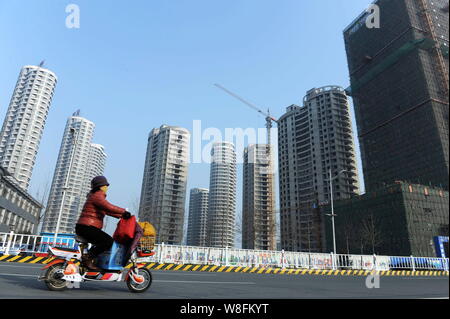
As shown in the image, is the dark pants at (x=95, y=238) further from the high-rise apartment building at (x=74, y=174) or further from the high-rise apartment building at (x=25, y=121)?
the high-rise apartment building at (x=74, y=174)

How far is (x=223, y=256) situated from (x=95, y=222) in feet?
42.0

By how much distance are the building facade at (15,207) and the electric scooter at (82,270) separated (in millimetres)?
52044

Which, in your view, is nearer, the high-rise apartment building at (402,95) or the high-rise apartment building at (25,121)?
the high-rise apartment building at (402,95)

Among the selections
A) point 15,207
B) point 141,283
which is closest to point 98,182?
point 141,283

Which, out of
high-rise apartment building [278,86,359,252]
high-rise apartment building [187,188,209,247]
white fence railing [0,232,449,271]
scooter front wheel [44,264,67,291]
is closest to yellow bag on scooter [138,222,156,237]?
scooter front wheel [44,264,67,291]

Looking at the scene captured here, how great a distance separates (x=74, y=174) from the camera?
12500 centimetres

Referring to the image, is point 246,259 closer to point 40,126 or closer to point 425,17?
point 425,17

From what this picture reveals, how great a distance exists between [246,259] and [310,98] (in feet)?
347

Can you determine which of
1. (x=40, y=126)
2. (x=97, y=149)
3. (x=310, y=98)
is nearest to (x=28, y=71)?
(x=40, y=126)

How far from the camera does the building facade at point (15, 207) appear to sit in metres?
47.8

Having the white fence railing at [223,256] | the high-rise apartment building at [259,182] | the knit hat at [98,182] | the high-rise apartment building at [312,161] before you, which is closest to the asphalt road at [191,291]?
the knit hat at [98,182]

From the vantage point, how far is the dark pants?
4.15 meters
